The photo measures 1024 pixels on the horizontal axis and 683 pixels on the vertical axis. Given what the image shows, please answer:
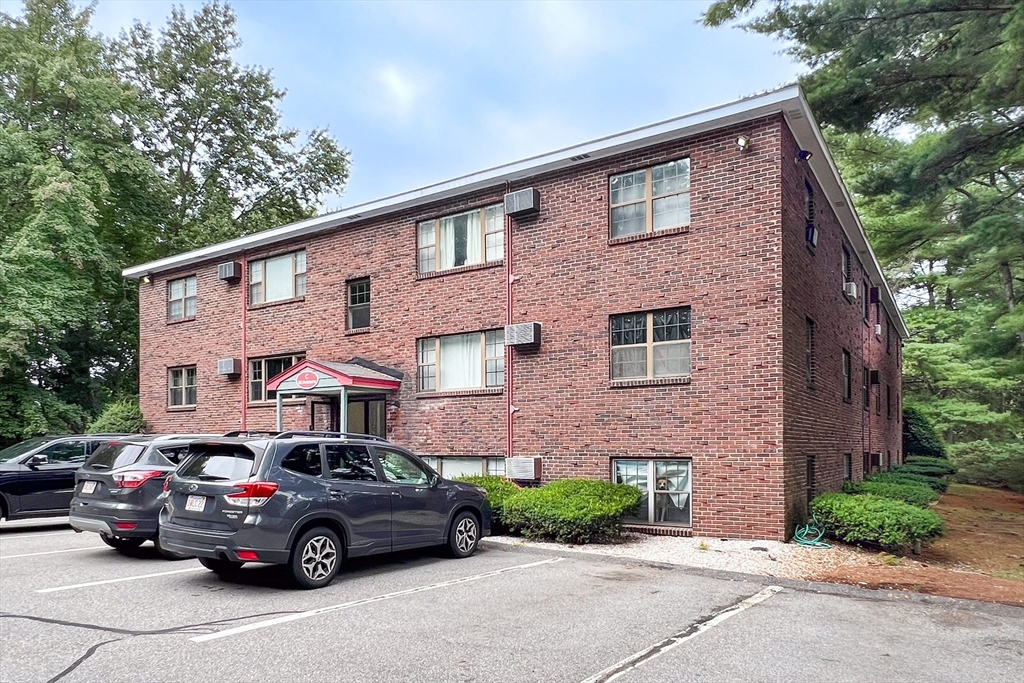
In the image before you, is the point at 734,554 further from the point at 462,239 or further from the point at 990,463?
the point at 990,463

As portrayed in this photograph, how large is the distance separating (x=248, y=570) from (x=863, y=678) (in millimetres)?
6696

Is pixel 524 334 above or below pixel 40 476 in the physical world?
above

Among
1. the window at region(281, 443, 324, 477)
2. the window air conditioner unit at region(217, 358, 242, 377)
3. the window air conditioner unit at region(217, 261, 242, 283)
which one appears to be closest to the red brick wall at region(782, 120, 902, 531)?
the window at region(281, 443, 324, 477)

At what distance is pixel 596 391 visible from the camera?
1340 centimetres

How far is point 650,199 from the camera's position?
13.2 meters

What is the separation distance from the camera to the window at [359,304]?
57.9 feet

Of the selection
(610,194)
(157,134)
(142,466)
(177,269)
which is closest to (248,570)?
(142,466)

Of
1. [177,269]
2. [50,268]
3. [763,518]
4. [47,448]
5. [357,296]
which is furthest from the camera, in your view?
[50,268]

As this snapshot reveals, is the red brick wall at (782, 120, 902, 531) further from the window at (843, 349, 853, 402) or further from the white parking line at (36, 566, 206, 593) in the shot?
the white parking line at (36, 566, 206, 593)

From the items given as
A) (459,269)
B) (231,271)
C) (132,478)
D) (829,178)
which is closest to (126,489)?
(132,478)

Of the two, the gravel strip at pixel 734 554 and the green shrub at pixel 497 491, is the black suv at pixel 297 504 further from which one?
the gravel strip at pixel 734 554

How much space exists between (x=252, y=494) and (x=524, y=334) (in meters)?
7.38

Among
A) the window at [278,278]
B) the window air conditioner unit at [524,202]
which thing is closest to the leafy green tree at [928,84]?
the window air conditioner unit at [524,202]

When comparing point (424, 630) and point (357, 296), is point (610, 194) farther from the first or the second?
point (424, 630)
